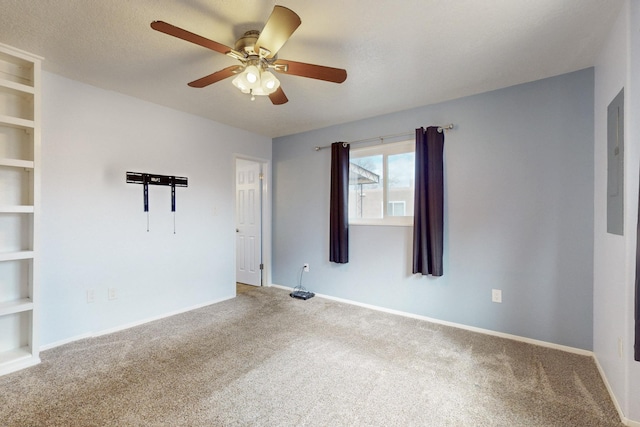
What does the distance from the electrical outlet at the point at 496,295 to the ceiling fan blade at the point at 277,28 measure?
275 cm

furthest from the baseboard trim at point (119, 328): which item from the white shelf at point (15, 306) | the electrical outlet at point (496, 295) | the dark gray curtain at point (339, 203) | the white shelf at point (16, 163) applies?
the electrical outlet at point (496, 295)

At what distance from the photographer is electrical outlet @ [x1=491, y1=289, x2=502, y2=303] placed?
8.93ft

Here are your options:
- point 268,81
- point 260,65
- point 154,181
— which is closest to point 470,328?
point 268,81

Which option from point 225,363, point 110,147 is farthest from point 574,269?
point 110,147

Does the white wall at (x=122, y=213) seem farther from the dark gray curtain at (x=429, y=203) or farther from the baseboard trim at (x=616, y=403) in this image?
the baseboard trim at (x=616, y=403)

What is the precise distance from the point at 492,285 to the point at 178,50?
3.32 m

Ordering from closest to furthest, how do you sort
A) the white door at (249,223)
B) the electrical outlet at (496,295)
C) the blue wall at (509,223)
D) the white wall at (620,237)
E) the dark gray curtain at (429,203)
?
the white wall at (620,237) → the blue wall at (509,223) → the electrical outlet at (496,295) → the dark gray curtain at (429,203) → the white door at (249,223)

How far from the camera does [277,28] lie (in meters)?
1.51

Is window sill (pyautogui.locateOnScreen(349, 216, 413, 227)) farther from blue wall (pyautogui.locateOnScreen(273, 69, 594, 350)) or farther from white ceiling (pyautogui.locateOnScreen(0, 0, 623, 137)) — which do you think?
white ceiling (pyautogui.locateOnScreen(0, 0, 623, 137))

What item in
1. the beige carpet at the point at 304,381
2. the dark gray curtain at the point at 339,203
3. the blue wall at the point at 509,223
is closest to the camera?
the beige carpet at the point at 304,381

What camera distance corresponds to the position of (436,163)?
2969 millimetres

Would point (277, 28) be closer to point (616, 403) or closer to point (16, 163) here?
point (16, 163)

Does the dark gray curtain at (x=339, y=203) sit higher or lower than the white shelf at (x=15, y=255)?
higher

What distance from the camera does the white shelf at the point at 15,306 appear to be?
208cm
